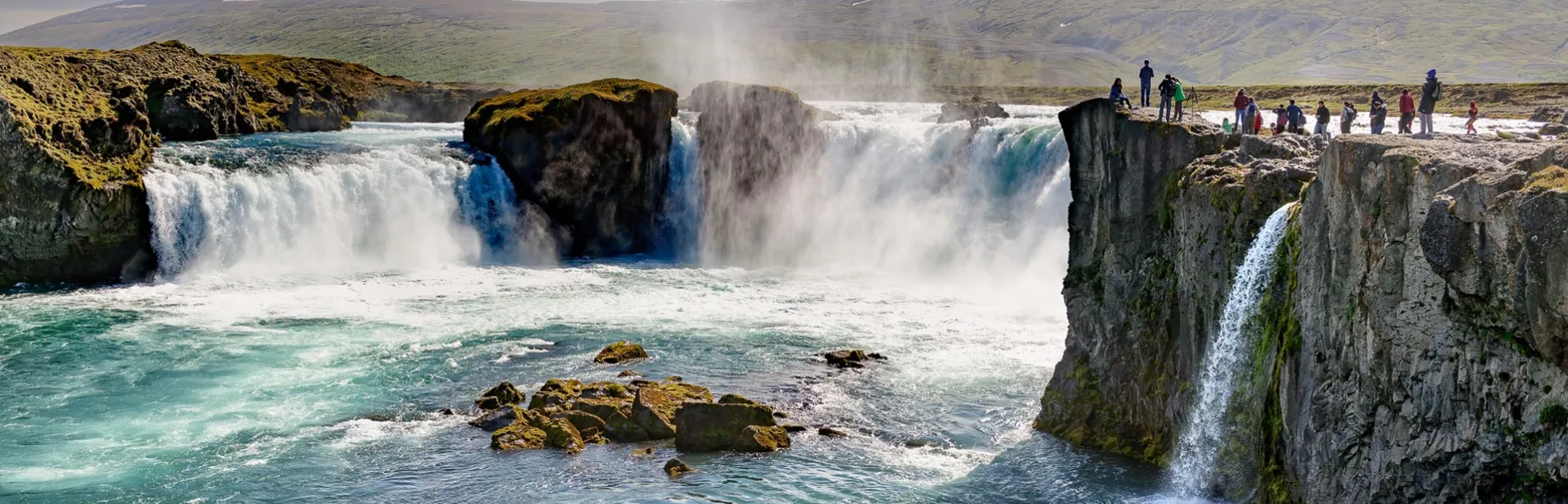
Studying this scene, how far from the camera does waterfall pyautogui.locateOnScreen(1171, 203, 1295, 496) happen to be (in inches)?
982

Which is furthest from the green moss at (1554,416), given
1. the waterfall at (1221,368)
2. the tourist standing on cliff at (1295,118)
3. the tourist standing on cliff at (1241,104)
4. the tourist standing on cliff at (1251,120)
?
the tourist standing on cliff at (1295,118)

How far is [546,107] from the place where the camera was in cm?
6606

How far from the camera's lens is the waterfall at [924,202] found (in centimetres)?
5697

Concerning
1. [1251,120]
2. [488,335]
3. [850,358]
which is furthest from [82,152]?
[1251,120]

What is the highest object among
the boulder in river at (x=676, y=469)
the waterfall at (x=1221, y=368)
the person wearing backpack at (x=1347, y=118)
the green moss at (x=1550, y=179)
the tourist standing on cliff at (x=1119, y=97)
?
the tourist standing on cliff at (x=1119, y=97)

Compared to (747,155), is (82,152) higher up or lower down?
higher up

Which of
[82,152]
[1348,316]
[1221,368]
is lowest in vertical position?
[1221,368]

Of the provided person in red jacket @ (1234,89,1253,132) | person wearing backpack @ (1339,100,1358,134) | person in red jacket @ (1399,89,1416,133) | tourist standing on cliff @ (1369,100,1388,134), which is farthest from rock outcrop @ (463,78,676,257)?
tourist standing on cliff @ (1369,100,1388,134)

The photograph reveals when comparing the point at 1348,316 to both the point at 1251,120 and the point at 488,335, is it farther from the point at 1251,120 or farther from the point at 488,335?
the point at 488,335

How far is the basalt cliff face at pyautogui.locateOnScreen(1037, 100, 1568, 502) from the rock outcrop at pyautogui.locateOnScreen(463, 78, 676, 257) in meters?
37.1

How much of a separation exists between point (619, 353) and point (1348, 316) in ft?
82.1

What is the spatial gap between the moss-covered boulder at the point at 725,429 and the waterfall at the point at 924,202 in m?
25.3

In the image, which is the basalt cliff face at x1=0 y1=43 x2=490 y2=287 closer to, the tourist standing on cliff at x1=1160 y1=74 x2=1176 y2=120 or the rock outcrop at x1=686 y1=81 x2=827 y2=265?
the rock outcrop at x1=686 y1=81 x2=827 y2=265

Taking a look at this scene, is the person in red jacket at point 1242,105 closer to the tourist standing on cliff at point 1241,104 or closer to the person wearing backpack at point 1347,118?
the tourist standing on cliff at point 1241,104
